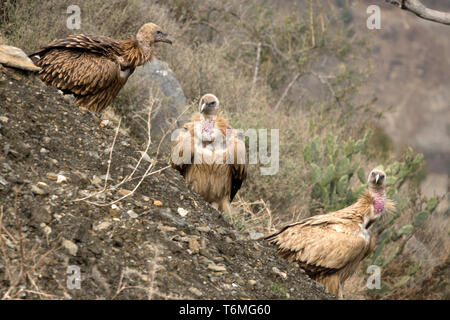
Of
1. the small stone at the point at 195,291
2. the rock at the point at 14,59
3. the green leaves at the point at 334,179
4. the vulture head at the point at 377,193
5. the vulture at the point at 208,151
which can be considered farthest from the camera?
the green leaves at the point at 334,179

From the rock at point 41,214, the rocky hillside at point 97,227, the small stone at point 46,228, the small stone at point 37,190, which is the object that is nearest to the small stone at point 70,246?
the rocky hillside at point 97,227

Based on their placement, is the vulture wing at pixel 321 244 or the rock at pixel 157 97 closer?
the vulture wing at pixel 321 244

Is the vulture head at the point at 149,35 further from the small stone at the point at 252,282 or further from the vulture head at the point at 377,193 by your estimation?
the small stone at the point at 252,282

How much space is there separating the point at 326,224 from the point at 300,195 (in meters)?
4.36

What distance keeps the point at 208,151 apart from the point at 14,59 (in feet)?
6.93

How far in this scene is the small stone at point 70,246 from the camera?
4703mm

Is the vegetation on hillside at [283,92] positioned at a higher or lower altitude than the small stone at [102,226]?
lower

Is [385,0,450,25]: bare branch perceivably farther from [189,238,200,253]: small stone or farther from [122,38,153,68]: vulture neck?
[189,238,200,253]: small stone

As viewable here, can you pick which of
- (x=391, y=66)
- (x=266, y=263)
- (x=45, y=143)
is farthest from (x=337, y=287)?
(x=391, y=66)

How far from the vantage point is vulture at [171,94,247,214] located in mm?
7285

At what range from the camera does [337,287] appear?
7.71 metres

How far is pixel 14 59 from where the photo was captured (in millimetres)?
6359

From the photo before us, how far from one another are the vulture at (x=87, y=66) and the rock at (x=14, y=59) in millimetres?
1107

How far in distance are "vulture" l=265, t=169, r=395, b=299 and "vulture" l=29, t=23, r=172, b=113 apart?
241 centimetres
